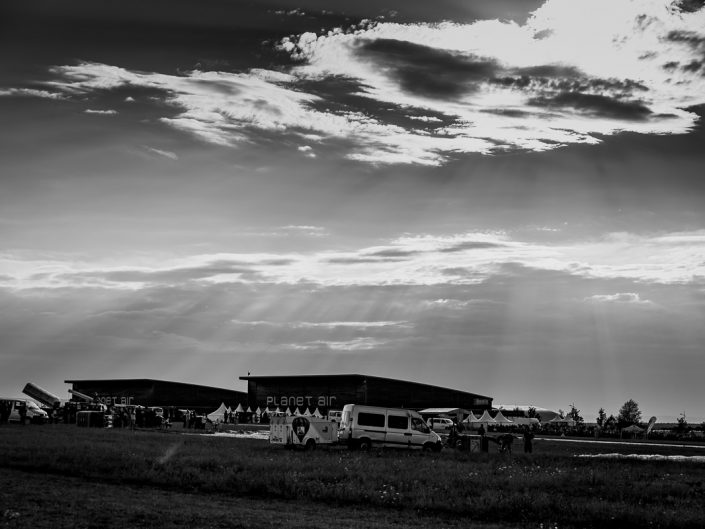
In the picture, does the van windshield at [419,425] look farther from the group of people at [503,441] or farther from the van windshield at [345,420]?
the van windshield at [345,420]

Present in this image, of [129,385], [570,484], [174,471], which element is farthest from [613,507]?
[129,385]

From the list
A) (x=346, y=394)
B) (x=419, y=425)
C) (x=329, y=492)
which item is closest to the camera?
(x=329, y=492)

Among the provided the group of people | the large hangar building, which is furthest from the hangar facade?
the group of people

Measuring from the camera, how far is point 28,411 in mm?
79875

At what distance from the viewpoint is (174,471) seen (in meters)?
26.7

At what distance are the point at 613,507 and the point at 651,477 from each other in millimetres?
8352

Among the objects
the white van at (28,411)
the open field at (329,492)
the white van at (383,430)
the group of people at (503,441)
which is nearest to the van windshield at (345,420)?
the white van at (383,430)

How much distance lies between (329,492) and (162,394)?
11863 centimetres

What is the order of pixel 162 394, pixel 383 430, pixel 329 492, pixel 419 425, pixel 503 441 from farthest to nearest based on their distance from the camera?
pixel 162 394
pixel 419 425
pixel 383 430
pixel 503 441
pixel 329 492

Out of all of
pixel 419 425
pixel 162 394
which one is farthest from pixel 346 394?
pixel 419 425

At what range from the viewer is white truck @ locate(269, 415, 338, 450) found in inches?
1721

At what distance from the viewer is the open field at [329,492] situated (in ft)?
60.0

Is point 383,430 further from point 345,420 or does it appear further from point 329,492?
point 329,492

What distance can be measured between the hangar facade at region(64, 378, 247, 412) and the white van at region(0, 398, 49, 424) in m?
53.0
